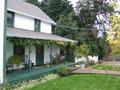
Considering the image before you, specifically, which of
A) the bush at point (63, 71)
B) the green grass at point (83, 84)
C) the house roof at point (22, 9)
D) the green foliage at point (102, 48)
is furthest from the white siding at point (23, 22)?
the green foliage at point (102, 48)

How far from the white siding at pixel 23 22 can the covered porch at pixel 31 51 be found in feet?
3.34

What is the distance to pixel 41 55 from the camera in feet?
95.1

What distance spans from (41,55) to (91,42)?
614 inches

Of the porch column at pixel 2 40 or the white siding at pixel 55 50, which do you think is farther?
the white siding at pixel 55 50

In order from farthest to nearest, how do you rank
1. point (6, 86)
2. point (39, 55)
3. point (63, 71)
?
point (39, 55) < point (63, 71) < point (6, 86)

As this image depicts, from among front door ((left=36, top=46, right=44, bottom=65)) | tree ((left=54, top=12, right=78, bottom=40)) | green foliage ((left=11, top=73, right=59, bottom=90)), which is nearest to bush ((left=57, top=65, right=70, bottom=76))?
green foliage ((left=11, top=73, right=59, bottom=90))

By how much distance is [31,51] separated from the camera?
26156 mm

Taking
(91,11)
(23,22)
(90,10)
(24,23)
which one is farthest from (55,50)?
(91,11)

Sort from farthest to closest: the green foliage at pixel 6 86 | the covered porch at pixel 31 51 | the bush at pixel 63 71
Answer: the bush at pixel 63 71
the covered porch at pixel 31 51
the green foliage at pixel 6 86

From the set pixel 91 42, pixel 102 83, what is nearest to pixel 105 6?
pixel 91 42

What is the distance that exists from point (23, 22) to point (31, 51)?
2985mm

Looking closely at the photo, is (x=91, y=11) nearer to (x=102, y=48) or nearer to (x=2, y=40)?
(x=102, y=48)

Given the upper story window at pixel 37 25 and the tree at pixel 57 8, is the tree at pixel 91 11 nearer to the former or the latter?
the tree at pixel 57 8

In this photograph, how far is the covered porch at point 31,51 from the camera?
1892 centimetres
